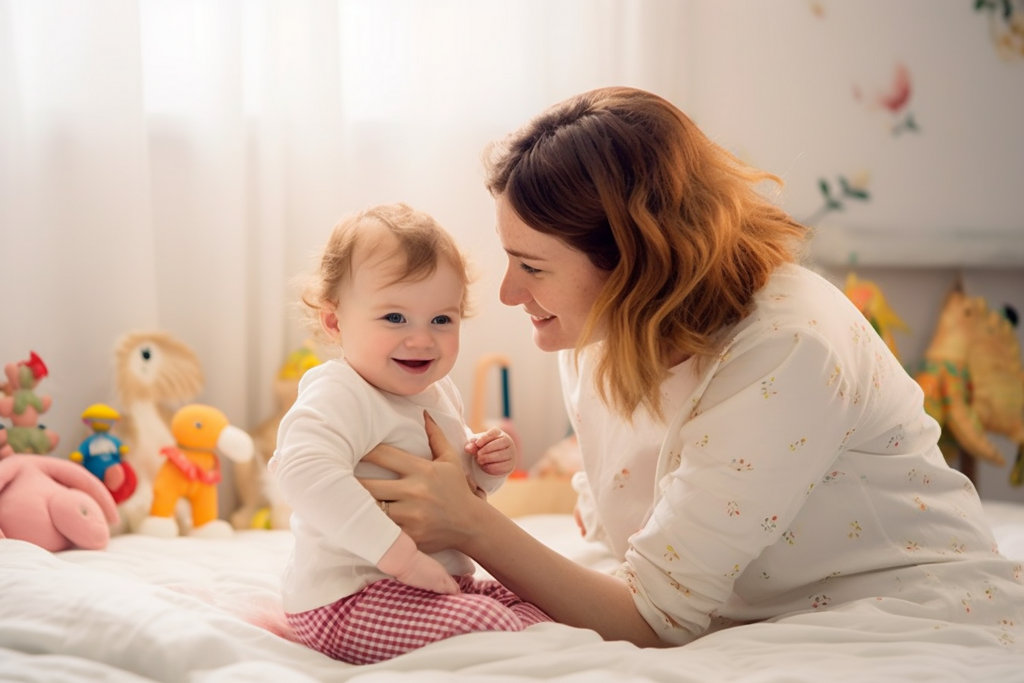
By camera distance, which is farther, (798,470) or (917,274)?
(917,274)

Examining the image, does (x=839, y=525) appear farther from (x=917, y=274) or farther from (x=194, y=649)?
(x=917, y=274)

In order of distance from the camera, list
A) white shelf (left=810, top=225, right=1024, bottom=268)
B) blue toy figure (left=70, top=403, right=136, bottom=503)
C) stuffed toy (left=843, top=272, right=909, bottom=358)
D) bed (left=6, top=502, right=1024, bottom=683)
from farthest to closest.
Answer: white shelf (left=810, top=225, right=1024, bottom=268), stuffed toy (left=843, top=272, right=909, bottom=358), blue toy figure (left=70, top=403, right=136, bottom=503), bed (left=6, top=502, right=1024, bottom=683)

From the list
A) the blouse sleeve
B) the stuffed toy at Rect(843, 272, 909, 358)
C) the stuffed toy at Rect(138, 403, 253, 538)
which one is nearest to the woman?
the blouse sleeve

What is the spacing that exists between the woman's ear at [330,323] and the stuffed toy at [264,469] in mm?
891

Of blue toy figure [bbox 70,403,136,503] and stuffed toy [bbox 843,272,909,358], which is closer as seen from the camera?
blue toy figure [bbox 70,403,136,503]

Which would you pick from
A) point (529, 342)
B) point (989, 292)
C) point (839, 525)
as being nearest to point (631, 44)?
point (529, 342)

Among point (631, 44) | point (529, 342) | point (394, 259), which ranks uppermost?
Answer: point (631, 44)

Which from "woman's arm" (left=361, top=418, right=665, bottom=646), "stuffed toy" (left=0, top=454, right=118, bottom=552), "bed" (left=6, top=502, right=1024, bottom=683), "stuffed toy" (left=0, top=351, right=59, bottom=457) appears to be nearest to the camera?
"bed" (left=6, top=502, right=1024, bottom=683)

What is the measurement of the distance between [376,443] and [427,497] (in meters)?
0.10

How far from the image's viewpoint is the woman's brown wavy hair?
4.34 ft

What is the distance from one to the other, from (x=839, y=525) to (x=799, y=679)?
0.33 meters

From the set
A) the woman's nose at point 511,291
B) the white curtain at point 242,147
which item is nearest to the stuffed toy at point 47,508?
the white curtain at point 242,147

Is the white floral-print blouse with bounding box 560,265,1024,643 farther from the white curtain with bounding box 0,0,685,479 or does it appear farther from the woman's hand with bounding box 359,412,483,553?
the white curtain with bounding box 0,0,685,479

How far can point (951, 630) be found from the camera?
1.21 meters
